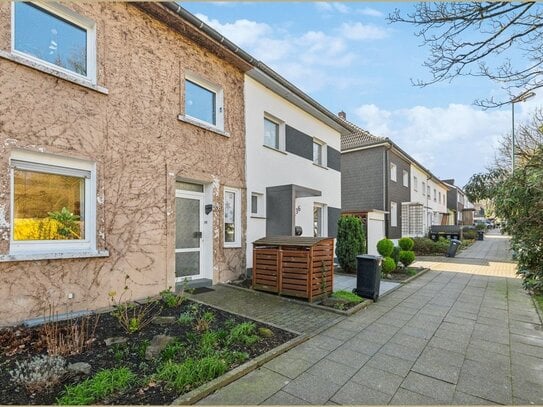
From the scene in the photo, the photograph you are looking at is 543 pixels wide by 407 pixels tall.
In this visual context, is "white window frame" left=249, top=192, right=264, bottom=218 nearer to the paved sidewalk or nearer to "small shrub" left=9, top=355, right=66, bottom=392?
the paved sidewalk

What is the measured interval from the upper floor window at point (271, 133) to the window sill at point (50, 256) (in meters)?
5.88

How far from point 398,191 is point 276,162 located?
41.0 ft

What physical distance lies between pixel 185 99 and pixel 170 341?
5.40 m

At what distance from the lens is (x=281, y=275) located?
6.62 m

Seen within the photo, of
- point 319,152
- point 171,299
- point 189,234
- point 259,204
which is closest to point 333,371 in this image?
point 171,299

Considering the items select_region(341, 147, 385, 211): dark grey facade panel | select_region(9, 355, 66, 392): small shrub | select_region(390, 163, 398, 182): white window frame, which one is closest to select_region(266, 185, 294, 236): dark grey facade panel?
select_region(9, 355, 66, 392): small shrub

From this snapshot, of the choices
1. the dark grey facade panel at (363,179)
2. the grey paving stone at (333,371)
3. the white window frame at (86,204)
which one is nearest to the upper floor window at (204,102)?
the white window frame at (86,204)

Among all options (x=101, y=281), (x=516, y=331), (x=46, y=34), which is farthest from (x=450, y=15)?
(x=101, y=281)

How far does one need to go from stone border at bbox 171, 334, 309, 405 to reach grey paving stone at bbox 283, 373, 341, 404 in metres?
0.50

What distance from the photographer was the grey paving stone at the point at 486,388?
292 cm

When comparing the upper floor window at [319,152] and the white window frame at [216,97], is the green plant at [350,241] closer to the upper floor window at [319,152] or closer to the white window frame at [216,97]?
the upper floor window at [319,152]

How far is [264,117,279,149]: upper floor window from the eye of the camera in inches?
385

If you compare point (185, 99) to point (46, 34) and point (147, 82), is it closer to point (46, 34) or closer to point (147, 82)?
point (147, 82)

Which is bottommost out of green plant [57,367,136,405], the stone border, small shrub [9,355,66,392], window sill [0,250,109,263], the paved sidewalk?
the paved sidewalk
